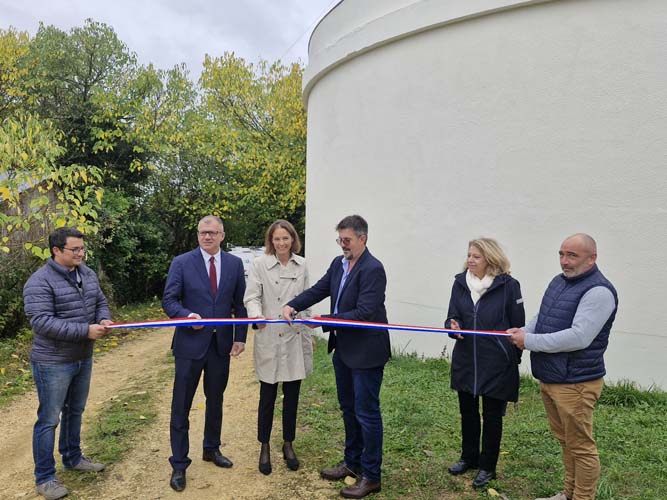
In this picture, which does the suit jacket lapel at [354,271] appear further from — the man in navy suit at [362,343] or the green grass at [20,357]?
the green grass at [20,357]

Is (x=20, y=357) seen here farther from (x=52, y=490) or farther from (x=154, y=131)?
(x=154, y=131)

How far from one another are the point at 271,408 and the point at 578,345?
239 cm

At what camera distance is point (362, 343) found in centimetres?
382

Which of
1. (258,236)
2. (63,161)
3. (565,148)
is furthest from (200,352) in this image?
(258,236)

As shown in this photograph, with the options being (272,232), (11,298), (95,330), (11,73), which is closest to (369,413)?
(272,232)

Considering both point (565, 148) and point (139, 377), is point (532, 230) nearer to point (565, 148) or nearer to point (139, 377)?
point (565, 148)

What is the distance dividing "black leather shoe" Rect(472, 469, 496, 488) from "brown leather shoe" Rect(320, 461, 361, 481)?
0.90 metres

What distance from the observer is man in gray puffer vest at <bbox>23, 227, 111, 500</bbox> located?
12.3ft

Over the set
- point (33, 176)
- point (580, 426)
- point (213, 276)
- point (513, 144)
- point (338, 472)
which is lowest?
point (338, 472)

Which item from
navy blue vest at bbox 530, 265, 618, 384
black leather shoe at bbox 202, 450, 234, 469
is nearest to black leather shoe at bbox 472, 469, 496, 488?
navy blue vest at bbox 530, 265, 618, 384

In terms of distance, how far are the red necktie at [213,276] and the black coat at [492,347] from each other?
1967 mm

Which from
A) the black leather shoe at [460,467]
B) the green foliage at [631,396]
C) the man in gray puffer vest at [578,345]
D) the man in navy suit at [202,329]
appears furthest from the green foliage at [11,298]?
the green foliage at [631,396]

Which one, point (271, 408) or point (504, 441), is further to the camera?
point (504, 441)

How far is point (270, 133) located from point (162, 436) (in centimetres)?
1274
